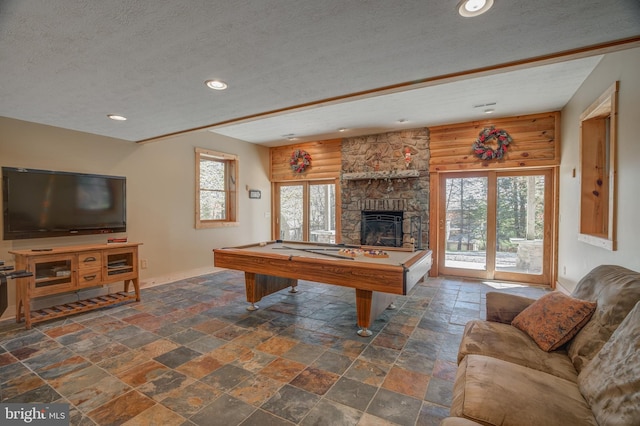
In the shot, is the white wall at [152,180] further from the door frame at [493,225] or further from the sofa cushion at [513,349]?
the sofa cushion at [513,349]

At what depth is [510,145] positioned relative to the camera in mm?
4660

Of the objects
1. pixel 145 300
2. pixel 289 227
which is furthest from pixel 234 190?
pixel 145 300

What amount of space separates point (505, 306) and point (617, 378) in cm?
101

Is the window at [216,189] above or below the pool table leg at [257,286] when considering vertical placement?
above

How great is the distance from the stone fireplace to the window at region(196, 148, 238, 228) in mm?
2300

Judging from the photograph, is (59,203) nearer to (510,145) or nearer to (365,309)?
(365,309)

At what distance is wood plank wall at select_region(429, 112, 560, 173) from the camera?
14.6 ft


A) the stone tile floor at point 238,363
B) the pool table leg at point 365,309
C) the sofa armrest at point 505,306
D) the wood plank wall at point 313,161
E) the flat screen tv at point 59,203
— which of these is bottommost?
the stone tile floor at point 238,363

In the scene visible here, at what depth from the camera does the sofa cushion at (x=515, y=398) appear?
112 cm

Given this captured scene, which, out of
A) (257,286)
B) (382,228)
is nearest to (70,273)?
(257,286)

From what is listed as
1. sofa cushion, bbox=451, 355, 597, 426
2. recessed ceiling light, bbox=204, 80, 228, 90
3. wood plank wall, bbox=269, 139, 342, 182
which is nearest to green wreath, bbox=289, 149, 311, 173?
wood plank wall, bbox=269, 139, 342, 182

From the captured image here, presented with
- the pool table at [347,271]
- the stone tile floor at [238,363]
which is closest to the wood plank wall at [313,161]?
the pool table at [347,271]

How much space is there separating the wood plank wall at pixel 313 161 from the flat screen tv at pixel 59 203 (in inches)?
131

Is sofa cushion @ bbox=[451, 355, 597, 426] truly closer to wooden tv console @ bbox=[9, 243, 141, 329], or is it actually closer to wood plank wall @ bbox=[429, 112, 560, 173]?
wooden tv console @ bbox=[9, 243, 141, 329]
